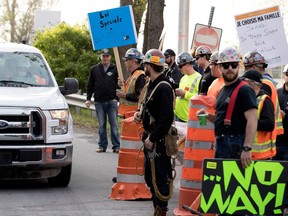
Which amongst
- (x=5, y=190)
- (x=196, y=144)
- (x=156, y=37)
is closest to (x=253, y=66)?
(x=196, y=144)

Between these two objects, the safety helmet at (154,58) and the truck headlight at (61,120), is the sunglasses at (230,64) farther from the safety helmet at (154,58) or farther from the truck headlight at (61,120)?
the truck headlight at (61,120)

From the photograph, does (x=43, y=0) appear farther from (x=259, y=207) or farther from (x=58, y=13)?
(x=259, y=207)

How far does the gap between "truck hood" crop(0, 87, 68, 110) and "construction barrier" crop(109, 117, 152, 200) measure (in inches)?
43.7

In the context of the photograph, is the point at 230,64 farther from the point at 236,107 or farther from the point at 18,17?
the point at 18,17

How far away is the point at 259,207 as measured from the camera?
886 centimetres

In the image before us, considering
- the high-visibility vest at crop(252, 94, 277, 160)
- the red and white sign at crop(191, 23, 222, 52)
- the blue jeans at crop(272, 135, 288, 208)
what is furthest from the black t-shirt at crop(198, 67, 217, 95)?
the red and white sign at crop(191, 23, 222, 52)

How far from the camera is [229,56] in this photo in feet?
29.1

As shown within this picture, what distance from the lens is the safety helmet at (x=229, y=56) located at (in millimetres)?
8875

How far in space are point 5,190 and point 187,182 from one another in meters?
2.90

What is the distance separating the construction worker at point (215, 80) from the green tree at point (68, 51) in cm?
1824

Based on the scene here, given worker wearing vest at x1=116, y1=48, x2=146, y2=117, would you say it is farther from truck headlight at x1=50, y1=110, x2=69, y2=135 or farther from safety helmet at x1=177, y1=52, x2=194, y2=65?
truck headlight at x1=50, y1=110, x2=69, y2=135

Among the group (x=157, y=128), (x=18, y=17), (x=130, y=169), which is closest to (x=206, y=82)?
(x=130, y=169)

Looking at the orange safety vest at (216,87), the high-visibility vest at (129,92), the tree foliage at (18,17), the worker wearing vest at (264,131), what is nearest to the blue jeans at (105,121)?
the high-visibility vest at (129,92)

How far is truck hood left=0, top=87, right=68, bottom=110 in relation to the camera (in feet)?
39.4
